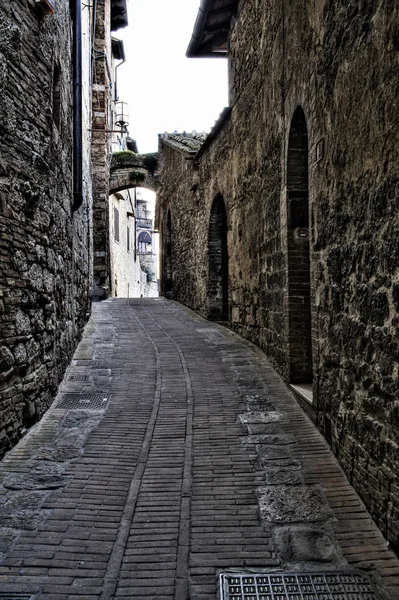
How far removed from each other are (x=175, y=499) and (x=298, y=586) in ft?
3.89

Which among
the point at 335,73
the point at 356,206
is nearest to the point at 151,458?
the point at 356,206

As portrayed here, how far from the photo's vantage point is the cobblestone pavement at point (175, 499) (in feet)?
9.20

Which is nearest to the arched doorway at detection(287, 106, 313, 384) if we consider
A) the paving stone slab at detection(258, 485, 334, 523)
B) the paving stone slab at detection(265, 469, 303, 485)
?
the paving stone slab at detection(265, 469, 303, 485)

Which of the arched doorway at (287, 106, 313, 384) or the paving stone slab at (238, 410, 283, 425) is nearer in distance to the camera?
the paving stone slab at (238, 410, 283, 425)

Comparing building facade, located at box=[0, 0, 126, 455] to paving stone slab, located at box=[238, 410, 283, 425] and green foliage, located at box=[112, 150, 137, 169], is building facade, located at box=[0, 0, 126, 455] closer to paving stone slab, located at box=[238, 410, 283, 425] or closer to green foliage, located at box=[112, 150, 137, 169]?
paving stone slab, located at box=[238, 410, 283, 425]

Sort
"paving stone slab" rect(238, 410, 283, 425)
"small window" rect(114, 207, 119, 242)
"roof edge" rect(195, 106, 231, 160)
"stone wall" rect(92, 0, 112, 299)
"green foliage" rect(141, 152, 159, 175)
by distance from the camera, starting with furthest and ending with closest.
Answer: "small window" rect(114, 207, 119, 242)
"green foliage" rect(141, 152, 159, 175)
"stone wall" rect(92, 0, 112, 299)
"roof edge" rect(195, 106, 231, 160)
"paving stone slab" rect(238, 410, 283, 425)

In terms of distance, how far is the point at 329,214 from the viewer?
4422 millimetres

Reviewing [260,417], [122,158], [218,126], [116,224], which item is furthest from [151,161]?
[260,417]

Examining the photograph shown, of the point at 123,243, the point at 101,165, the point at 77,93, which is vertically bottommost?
the point at 123,243

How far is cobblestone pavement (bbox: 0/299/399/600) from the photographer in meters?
2.80

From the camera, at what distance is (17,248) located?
182 inches

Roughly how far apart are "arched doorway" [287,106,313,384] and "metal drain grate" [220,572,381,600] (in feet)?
11.5

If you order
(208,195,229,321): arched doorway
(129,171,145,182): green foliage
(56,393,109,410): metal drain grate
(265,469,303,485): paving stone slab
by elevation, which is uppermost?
(129,171,145,182): green foliage

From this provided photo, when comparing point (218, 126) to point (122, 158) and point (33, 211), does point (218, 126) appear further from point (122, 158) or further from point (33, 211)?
point (122, 158)
